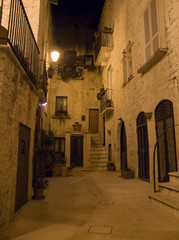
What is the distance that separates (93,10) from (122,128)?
37.2 ft

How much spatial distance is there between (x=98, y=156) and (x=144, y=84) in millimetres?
6962

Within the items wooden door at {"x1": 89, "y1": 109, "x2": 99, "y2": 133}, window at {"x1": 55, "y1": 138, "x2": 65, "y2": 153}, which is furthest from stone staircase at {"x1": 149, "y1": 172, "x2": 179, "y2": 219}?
wooden door at {"x1": 89, "y1": 109, "x2": 99, "y2": 133}

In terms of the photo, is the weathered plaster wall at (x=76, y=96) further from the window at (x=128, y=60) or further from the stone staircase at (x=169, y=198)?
the stone staircase at (x=169, y=198)

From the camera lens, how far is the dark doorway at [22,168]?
3928mm

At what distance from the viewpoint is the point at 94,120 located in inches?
649

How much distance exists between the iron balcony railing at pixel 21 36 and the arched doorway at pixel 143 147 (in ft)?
15.4

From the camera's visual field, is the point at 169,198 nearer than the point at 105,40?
Yes

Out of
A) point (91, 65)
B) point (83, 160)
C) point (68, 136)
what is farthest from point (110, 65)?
point (83, 160)

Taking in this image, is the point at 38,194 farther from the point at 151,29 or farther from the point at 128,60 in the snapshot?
the point at 128,60

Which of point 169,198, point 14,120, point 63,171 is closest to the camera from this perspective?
point 14,120

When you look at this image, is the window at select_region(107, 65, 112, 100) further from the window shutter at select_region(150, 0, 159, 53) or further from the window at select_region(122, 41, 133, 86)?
the window shutter at select_region(150, 0, 159, 53)

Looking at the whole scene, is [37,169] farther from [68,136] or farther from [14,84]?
[68,136]

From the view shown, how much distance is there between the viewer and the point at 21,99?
3.84 metres

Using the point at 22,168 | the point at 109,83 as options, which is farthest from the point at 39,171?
the point at 109,83
